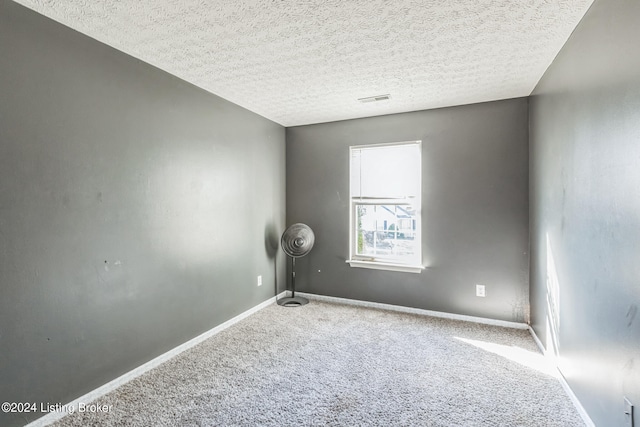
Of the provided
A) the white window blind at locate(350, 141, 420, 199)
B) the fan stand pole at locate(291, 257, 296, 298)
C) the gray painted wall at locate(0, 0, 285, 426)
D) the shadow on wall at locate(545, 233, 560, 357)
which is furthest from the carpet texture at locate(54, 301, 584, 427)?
the white window blind at locate(350, 141, 420, 199)

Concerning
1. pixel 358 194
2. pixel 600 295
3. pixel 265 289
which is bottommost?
pixel 265 289

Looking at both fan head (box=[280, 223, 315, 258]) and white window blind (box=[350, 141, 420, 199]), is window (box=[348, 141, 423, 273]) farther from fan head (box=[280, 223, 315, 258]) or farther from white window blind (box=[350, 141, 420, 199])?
fan head (box=[280, 223, 315, 258])

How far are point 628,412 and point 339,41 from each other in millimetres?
2471

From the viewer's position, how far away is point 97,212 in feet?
6.49

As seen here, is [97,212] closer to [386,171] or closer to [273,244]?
[273,244]

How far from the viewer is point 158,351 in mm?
2383

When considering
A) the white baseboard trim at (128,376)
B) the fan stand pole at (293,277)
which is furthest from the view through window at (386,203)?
the white baseboard trim at (128,376)

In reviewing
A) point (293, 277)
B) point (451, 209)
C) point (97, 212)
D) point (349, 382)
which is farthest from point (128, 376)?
point (451, 209)

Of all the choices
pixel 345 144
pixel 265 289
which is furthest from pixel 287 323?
pixel 345 144

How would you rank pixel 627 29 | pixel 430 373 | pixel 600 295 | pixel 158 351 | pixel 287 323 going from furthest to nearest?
pixel 287 323 → pixel 158 351 → pixel 430 373 → pixel 600 295 → pixel 627 29

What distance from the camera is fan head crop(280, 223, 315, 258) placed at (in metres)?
3.71

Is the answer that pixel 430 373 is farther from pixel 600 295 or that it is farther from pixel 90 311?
pixel 90 311

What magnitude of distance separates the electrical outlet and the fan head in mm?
Answer: 2886

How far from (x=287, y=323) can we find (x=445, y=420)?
5.97 ft
